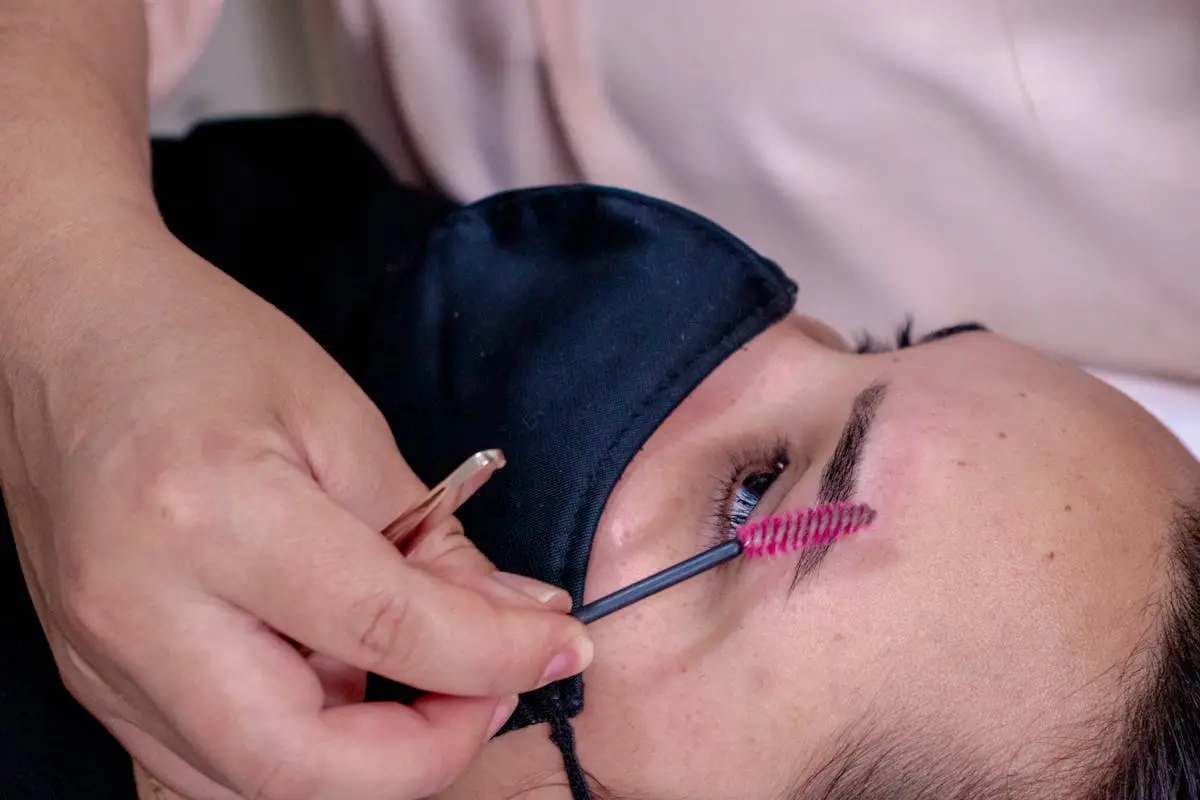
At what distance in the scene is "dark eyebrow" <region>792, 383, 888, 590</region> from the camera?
64cm

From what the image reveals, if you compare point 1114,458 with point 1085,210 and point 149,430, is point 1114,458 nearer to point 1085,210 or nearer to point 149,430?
point 1085,210

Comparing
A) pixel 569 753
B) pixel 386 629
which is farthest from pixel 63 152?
pixel 569 753

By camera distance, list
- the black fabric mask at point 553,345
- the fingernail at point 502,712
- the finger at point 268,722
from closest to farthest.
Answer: the finger at point 268,722 < the fingernail at point 502,712 < the black fabric mask at point 553,345

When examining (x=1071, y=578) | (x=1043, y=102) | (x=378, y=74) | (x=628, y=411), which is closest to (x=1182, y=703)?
(x=1071, y=578)

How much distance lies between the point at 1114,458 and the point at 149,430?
60 cm

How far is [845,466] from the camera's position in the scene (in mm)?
664

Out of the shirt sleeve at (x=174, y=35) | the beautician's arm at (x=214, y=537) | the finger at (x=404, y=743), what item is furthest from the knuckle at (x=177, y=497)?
the shirt sleeve at (x=174, y=35)

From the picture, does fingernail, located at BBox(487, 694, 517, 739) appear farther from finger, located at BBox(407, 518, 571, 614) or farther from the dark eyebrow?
the dark eyebrow

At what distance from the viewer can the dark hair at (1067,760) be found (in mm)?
608

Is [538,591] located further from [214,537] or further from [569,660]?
[214,537]

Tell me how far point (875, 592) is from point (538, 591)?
22 centimetres

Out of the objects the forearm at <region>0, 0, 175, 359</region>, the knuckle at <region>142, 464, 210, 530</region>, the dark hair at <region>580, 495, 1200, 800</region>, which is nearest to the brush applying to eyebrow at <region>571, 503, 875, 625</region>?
the dark hair at <region>580, 495, 1200, 800</region>

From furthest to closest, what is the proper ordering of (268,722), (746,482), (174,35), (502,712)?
1. (174,35)
2. (746,482)
3. (502,712)
4. (268,722)

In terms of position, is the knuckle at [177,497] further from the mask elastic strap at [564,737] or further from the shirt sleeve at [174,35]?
the shirt sleeve at [174,35]
